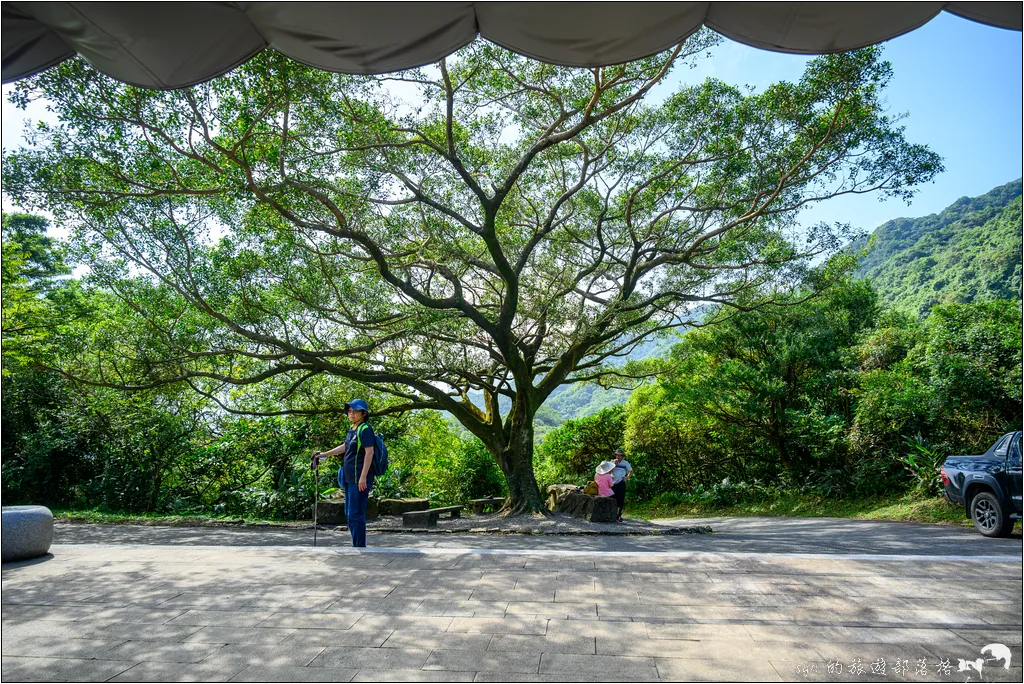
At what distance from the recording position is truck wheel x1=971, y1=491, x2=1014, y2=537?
923 cm

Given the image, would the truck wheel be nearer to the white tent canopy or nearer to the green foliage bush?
the white tent canopy

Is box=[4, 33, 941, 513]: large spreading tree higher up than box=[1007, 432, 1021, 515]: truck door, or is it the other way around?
box=[4, 33, 941, 513]: large spreading tree

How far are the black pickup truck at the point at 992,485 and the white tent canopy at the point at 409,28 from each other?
8086mm

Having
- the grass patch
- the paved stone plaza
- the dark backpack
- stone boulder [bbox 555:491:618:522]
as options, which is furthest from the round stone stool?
the grass patch

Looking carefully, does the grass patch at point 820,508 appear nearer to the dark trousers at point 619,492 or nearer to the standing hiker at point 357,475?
the dark trousers at point 619,492

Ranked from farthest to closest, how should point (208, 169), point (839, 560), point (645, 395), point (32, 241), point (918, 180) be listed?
point (32, 241)
point (645, 395)
point (918, 180)
point (208, 169)
point (839, 560)

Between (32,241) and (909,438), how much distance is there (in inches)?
1080

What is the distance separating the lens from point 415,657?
11.2ft

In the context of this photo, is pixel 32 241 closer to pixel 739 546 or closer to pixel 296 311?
pixel 296 311

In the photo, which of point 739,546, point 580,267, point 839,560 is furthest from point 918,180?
point 839,560

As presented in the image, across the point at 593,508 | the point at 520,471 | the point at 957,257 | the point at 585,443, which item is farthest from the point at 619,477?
the point at 957,257

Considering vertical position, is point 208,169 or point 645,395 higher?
point 208,169

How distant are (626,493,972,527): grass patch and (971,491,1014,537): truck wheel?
2.23 metres

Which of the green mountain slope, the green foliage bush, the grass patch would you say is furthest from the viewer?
the green mountain slope
